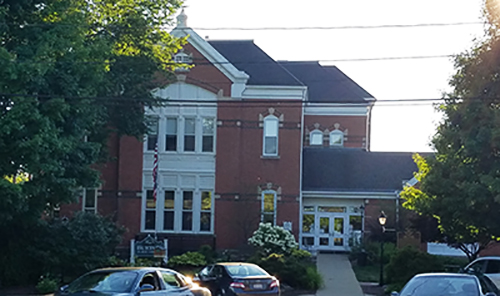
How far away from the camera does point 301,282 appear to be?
2762cm

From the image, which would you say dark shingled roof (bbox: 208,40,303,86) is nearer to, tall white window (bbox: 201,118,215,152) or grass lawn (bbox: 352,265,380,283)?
tall white window (bbox: 201,118,215,152)

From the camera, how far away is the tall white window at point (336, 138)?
5053cm

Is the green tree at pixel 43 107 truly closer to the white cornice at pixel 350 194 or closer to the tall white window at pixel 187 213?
the tall white window at pixel 187 213

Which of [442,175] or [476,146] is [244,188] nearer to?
[442,175]

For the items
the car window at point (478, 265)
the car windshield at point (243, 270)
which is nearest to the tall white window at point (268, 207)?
the car window at point (478, 265)

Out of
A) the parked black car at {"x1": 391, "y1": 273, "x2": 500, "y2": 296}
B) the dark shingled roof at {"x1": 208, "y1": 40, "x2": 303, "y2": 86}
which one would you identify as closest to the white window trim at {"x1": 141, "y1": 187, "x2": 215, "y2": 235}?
the dark shingled roof at {"x1": 208, "y1": 40, "x2": 303, "y2": 86}

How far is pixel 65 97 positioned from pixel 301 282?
10973mm

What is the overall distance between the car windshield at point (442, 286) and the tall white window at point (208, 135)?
25.8m

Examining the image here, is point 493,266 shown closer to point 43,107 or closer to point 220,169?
point 43,107

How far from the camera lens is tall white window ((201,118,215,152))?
40500 millimetres

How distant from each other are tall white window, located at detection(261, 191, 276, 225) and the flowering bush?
4339 millimetres

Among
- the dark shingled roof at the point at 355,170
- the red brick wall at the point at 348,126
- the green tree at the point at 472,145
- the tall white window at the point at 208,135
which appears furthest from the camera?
the red brick wall at the point at 348,126

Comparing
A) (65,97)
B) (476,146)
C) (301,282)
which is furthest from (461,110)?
(65,97)

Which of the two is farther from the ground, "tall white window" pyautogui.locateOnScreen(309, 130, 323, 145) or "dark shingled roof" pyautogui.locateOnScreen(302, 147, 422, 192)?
"tall white window" pyautogui.locateOnScreen(309, 130, 323, 145)
